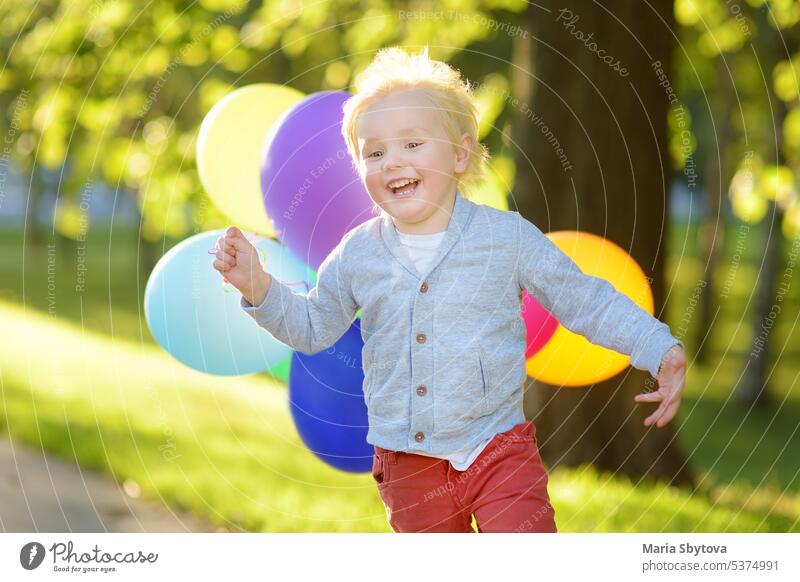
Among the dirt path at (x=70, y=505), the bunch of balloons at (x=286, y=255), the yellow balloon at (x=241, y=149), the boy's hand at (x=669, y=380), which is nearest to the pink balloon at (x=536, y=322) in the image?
A: the bunch of balloons at (x=286, y=255)

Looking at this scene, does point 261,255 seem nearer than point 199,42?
Yes

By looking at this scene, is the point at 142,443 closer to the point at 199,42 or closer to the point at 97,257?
the point at 199,42

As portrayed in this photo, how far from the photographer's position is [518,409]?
3127 millimetres

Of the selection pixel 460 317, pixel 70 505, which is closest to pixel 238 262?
pixel 460 317

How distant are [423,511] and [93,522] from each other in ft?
8.03

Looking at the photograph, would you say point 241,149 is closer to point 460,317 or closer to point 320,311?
point 320,311

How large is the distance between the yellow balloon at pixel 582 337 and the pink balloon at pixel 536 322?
0.24 feet

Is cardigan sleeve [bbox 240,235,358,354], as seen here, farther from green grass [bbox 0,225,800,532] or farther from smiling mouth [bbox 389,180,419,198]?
green grass [bbox 0,225,800,532]

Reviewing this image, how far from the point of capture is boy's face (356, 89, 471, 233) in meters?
3.05

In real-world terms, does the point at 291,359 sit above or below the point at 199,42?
below

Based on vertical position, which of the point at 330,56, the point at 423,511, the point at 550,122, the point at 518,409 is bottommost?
the point at 423,511

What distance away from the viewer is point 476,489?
3.01 m

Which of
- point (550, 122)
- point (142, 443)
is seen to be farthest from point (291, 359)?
point (142, 443)

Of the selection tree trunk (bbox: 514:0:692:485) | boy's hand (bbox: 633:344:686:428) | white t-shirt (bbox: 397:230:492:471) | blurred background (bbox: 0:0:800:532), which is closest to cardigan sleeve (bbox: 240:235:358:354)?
white t-shirt (bbox: 397:230:492:471)
